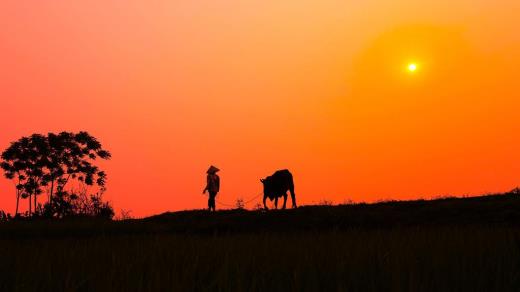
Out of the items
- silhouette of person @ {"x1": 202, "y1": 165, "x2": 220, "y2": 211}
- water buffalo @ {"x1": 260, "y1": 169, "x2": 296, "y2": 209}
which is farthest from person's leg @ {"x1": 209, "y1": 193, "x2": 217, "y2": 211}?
water buffalo @ {"x1": 260, "y1": 169, "x2": 296, "y2": 209}

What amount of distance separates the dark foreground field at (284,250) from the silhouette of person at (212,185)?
8.40 ft

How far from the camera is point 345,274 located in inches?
186

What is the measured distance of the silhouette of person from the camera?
25312 millimetres

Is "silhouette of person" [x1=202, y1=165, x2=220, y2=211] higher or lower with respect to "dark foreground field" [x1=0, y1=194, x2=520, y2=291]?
higher

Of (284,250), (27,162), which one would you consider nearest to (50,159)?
(27,162)

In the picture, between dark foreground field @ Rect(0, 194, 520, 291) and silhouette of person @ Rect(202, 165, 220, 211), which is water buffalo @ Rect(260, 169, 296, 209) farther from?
dark foreground field @ Rect(0, 194, 520, 291)

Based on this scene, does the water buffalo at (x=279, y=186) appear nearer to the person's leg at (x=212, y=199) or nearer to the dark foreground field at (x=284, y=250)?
the person's leg at (x=212, y=199)

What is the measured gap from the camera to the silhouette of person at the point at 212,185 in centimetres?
2531

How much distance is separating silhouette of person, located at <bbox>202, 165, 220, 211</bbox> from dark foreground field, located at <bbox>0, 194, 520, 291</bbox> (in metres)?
2.56

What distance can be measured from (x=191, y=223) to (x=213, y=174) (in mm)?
6152

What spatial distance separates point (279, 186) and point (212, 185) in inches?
123

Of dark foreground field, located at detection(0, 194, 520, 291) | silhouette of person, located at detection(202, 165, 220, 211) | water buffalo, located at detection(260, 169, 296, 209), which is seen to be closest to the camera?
dark foreground field, located at detection(0, 194, 520, 291)

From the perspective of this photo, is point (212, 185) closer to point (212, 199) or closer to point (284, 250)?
point (212, 199)

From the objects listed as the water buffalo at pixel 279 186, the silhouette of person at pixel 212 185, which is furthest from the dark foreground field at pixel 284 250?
the water buffalo at pixel 279 186
